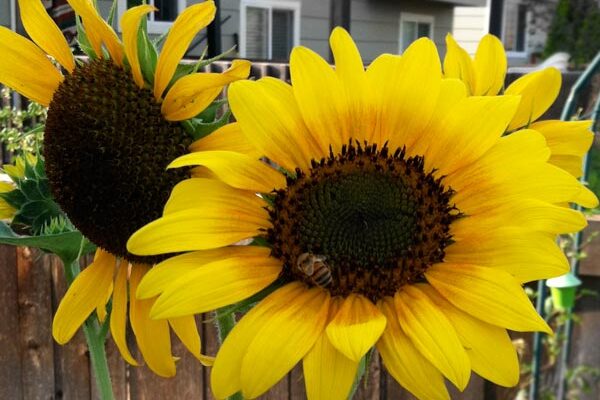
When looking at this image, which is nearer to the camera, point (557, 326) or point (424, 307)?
point (424, 307)

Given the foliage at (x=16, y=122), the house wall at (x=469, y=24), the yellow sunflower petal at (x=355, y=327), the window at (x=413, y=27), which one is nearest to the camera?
the yellow sunflower petal at (x=355, y=327)

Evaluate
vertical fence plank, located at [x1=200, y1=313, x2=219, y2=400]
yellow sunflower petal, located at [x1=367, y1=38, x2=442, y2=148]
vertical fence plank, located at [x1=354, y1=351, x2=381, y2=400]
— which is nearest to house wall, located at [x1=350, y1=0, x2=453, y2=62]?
vertical fence plank, located at [x1=354, y1=351, x2=381, y2=400]

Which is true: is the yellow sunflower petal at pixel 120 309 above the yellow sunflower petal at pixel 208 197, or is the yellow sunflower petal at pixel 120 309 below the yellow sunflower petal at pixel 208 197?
below

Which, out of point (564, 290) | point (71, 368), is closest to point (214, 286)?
point (564, 290)

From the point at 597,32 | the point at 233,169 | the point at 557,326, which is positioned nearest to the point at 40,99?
the point at 233,169

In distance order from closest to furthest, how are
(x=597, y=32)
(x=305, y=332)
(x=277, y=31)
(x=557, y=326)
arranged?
(x=305, y=332), (x=557, y=326), (x=277, y=31), (x=597, y=32)

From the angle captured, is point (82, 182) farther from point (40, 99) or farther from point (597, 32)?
point (597, 32)

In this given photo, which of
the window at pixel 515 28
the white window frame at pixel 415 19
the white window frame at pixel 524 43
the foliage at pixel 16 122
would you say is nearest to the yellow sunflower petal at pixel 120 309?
the foliage at pixel 16 122

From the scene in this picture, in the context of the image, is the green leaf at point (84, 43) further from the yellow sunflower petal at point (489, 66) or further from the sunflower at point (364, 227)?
the yellow sunflower petal at point (489, 66)
